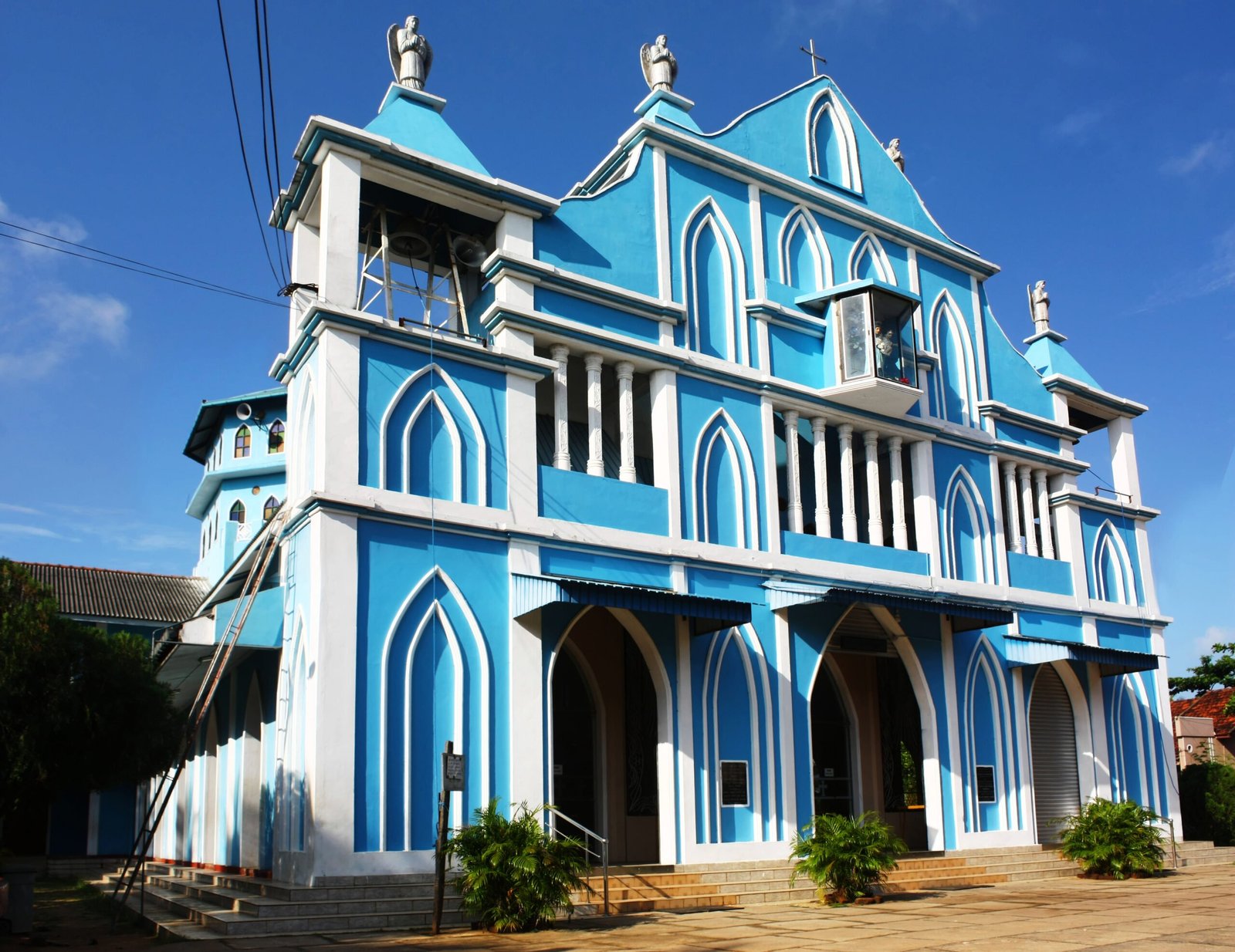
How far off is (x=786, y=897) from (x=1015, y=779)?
682 centimetres

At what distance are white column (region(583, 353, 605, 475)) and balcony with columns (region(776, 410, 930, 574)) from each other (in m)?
3.53

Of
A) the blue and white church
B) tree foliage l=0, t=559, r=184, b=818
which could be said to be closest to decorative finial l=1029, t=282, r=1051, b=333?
the blue and white church

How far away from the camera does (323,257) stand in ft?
48.5

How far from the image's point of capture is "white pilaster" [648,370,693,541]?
1719 centimetres

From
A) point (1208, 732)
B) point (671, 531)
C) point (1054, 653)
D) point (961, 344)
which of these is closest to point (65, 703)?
point (671, 531)

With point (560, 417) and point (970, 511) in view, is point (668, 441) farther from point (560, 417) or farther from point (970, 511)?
point (970, 511)

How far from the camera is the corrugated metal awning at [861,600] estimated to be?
17484 millimetres

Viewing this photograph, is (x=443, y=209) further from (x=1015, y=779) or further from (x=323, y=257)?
(x=1015, y=779)

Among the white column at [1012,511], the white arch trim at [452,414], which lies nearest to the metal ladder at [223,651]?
the white arch trim at [452,414]

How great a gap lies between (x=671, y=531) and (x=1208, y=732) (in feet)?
62.4

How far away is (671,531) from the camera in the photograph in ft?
56.1

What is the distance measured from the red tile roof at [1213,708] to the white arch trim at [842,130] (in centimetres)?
1853

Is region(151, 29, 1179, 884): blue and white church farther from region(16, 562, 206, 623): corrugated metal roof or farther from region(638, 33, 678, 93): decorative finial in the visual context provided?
region(16, 562, 206, 623): corrugated metal roof

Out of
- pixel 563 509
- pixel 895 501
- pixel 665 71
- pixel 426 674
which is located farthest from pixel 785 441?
pixel 426 674
